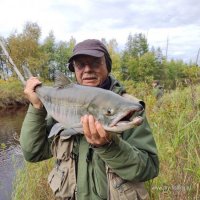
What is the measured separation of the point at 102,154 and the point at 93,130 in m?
0.28

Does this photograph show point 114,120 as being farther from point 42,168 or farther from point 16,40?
point 16,40

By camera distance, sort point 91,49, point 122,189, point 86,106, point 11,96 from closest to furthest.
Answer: point 86,106 < point 122,189 < point 91,49 < point 11,96

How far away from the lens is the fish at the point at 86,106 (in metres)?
2.02

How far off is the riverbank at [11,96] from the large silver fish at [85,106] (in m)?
28.0

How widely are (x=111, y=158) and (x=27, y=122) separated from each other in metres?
0.96

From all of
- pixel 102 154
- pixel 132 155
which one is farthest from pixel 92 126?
pixel 132 155

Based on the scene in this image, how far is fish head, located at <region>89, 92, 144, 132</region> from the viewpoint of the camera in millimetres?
1999

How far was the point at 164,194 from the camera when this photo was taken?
3404 mm

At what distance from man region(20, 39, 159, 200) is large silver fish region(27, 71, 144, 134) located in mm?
83

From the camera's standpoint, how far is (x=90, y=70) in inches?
108

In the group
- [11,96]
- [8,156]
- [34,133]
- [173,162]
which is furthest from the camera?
[11,96]

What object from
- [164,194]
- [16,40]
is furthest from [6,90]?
[164,194]

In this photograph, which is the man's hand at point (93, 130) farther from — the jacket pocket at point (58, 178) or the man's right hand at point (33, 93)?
the man's right hand at point (33, 93)

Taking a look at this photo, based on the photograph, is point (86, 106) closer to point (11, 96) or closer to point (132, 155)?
point (132, 155)
